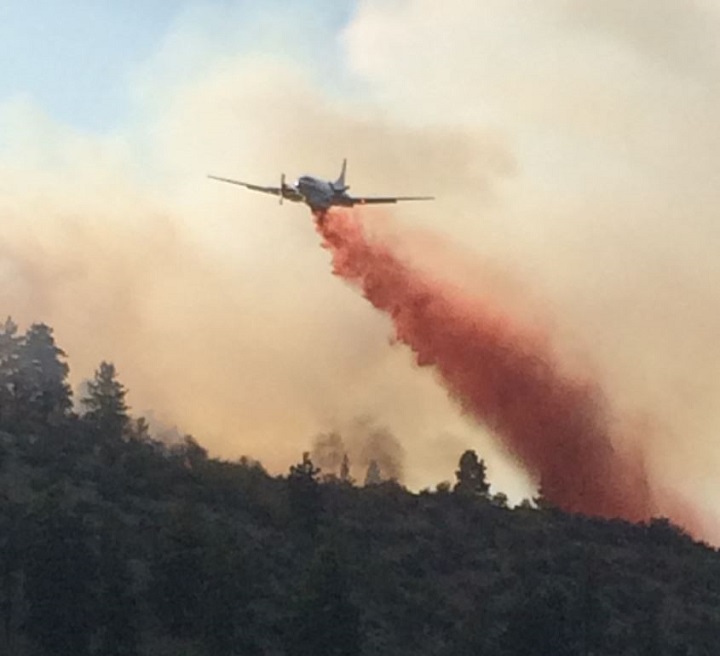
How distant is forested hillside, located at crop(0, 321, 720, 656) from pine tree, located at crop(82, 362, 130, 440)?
101 cm

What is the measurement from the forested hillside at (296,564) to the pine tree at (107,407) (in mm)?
1014

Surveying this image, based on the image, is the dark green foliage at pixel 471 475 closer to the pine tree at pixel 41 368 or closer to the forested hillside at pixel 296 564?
the forested hillside at pixel 296 564

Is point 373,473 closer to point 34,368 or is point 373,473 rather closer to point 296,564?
point 34,368

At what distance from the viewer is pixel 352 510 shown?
325 ft

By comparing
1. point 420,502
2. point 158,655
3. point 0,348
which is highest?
point 0,348

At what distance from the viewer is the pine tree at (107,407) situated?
11175 centimetres

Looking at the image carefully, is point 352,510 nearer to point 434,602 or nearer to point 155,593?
point 434,602

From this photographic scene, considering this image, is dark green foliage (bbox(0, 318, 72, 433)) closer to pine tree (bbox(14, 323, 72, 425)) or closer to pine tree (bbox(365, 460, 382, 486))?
pine tree (bbox(14, 323, 72, 425))

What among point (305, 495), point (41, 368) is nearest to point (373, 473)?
point (41, 368)

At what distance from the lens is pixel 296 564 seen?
83438mm

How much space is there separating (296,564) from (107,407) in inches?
2188

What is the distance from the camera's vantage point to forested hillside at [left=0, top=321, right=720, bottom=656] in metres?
66.1

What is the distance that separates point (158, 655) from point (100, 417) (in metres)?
55.7

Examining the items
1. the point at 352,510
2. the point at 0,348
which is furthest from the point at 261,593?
the point at 0,348
